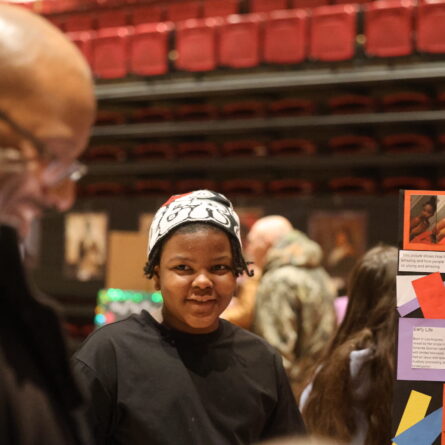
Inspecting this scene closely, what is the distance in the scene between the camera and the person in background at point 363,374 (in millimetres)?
2275

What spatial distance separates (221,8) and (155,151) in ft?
6.96

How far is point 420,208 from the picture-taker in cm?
194

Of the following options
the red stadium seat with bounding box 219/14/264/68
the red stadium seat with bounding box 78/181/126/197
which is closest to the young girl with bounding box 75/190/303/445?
the red stadium seat with bounding box 219/14/264/68

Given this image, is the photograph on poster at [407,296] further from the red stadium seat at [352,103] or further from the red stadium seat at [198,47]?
the red stadium seat at [198,47]

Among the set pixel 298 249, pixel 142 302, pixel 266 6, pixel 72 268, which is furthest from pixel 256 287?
pixel 266 6

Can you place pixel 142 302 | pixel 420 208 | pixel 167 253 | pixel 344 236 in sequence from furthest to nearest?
pixel 344 236 < pixel 142 302 < pixel 420 208 < pixel 167 253

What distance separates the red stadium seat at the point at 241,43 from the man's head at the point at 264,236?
415 centimetres

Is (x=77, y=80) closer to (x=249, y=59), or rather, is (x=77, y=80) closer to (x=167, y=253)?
(x=167, y=253)

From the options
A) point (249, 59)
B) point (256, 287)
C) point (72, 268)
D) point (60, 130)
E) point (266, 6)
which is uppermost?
point (266, 6)

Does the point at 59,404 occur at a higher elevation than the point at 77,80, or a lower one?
lower

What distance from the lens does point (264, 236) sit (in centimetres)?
432

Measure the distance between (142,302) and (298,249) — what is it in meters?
1.47

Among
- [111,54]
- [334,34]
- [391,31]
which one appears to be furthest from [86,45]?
[391,31]

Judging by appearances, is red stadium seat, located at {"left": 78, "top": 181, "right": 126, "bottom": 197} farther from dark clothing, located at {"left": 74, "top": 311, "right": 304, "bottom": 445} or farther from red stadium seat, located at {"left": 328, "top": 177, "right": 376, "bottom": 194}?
dark clothing, located at {"left": 74, "top": 311, "right": 304, "bottom": 445}
